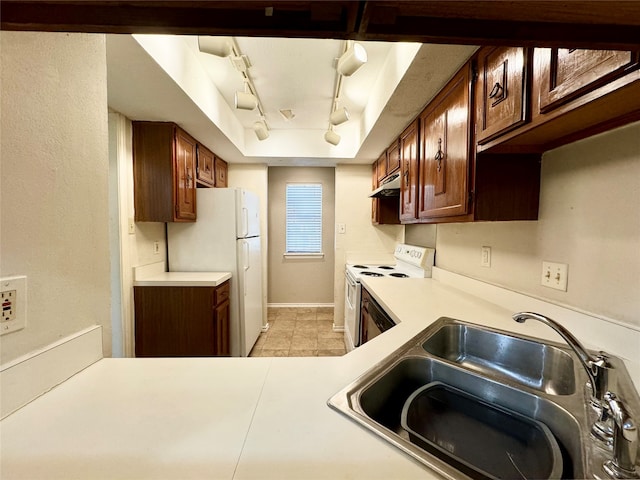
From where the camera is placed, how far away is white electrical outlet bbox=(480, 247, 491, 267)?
151 centimetres

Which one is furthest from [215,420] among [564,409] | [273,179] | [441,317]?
[273,179]

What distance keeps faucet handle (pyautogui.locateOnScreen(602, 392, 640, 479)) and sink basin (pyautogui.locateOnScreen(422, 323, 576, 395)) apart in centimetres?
36

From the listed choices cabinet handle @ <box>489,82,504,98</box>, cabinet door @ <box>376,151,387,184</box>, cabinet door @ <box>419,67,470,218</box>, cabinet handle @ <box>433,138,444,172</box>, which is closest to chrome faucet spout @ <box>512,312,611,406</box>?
cabinet door @ <box>419,67,470,218</box>

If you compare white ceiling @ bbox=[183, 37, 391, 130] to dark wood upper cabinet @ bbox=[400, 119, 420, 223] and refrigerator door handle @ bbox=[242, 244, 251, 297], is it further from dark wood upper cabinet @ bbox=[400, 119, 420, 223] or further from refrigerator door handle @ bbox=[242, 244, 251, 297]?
refrigerator door handle @ bbox=[242, 244, 251, 297]

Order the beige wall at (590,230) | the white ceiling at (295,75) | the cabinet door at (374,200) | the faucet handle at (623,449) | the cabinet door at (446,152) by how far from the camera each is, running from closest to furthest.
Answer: the faucet handle at (623,449), the beige wall at (590,230), the cabinet door at (446,152), the white ceiling at (295,75), the cabinet door at (374,200)

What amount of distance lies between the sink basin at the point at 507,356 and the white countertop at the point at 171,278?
1.75 metres

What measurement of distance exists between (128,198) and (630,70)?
270 cm

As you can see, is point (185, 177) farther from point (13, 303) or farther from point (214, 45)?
point (13, 303)

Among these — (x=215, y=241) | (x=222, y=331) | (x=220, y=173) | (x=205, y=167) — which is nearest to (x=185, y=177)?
(x=205, y=167)

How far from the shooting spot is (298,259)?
13.9 feet

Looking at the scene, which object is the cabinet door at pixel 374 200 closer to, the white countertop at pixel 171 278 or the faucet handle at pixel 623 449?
the white countertop at pixel 171 278

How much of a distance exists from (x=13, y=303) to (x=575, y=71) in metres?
1.52

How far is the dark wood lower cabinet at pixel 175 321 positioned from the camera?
2113 mm

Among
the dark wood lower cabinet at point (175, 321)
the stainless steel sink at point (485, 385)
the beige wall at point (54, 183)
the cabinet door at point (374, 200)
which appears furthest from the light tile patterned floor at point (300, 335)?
the beige wall at point (54, 183)
